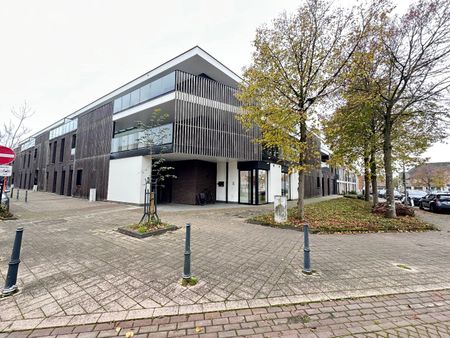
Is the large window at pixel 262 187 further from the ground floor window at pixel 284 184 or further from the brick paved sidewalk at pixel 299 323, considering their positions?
the brick paved sidewalk at pixel 299 323

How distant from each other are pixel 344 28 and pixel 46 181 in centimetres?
3823

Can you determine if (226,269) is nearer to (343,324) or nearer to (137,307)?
(137,307)

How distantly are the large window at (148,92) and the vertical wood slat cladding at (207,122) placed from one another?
737mm

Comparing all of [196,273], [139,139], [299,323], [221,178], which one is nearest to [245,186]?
[221,178]

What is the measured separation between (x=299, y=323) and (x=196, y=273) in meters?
Result: 1.96

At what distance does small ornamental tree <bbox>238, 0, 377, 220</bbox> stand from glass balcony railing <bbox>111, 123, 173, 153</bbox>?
19.8 ft

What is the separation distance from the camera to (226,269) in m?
4.01

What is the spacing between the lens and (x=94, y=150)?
19.3 metres

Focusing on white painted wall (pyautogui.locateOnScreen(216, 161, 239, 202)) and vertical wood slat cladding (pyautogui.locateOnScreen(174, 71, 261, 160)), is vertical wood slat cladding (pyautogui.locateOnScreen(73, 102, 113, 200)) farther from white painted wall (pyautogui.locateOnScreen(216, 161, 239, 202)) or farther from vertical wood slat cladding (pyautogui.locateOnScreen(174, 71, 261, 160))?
white painted wall (pyautogui.locateOnScreen(216, 161, 239, 202))

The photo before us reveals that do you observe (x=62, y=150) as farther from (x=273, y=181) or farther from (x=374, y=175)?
(x=374, y=175)

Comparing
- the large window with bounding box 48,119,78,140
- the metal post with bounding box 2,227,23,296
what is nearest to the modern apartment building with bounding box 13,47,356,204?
the large window with bounding box 48,119,78,140

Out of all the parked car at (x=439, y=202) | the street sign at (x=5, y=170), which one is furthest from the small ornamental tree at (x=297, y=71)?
the parked car at (x=439, y=202)

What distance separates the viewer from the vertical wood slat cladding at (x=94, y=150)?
17812mm

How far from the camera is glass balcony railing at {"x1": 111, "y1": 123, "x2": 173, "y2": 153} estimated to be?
1297 centimetres
